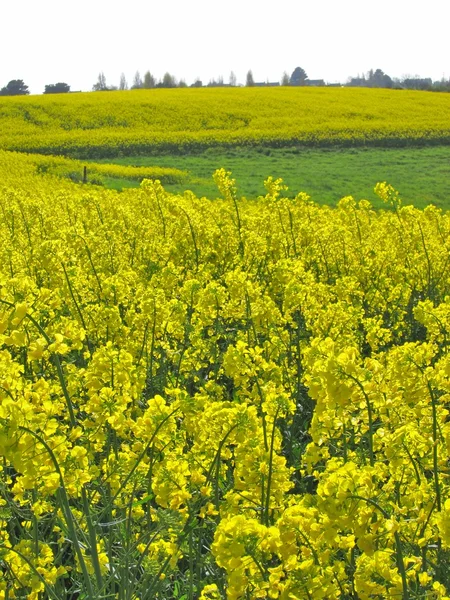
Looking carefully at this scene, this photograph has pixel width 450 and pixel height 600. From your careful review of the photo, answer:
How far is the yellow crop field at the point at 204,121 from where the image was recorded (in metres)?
30.0

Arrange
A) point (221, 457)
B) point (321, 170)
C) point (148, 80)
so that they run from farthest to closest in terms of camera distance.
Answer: point (148, 80) < point (321, 170) < point (221, 457)

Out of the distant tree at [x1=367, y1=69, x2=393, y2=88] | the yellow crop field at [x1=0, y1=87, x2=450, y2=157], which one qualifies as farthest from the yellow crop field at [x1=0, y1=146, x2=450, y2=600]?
the distant tree at [x1=367, y1=69, x2=393, y2=88]

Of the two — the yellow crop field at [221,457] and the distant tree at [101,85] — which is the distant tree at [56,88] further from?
the yellow crop field at [221,457]

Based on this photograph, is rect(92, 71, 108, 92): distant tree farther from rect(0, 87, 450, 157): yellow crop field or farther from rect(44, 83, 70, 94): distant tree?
rect(0, 87, 450, 157): yellow crop field

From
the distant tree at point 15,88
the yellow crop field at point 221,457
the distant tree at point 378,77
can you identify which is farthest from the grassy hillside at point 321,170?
the distant tree at point 378,77

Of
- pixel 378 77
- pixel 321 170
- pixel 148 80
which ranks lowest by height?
pixel 321 170

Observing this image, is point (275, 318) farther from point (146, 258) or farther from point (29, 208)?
point (29, 208)

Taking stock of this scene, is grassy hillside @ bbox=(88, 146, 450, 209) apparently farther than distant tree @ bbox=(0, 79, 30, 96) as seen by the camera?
No

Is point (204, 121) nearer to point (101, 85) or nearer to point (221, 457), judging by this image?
point (221, 457)

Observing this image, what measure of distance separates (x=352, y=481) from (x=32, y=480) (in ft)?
2.99

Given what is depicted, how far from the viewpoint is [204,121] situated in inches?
1337

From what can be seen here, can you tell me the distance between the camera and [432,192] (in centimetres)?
2092

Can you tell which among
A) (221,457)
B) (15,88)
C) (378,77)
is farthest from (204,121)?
(378,77)

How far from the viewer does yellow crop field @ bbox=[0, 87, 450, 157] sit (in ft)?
98.3
